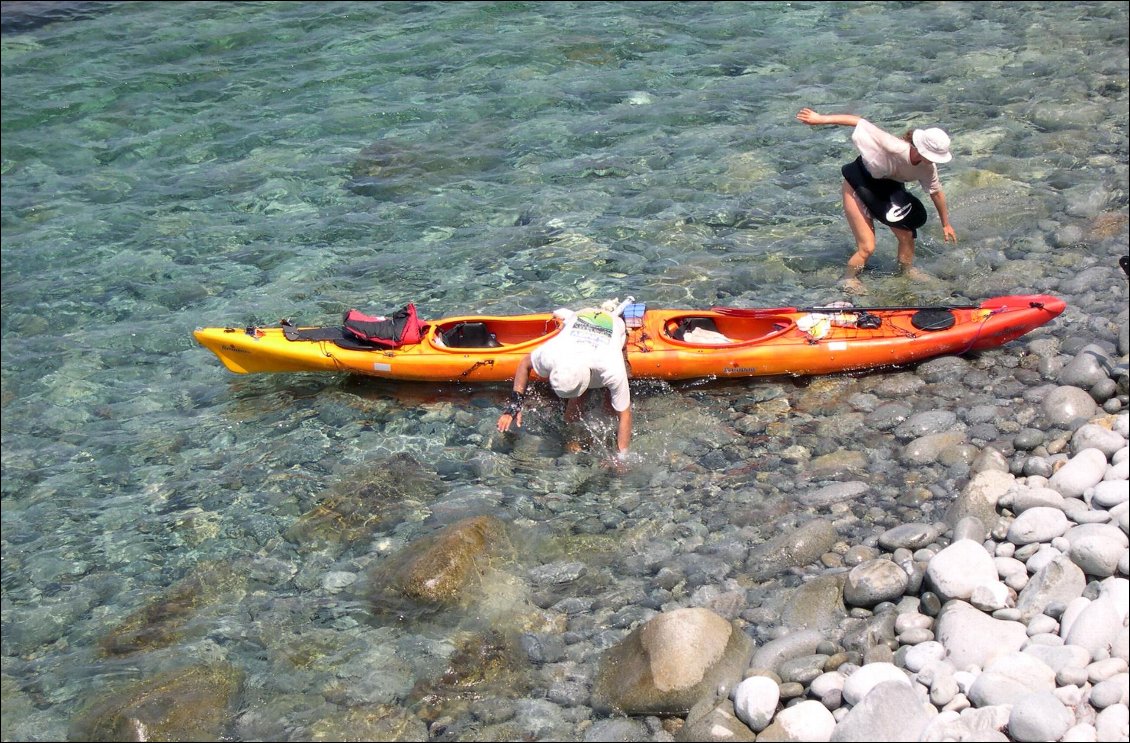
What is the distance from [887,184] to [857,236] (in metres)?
0.56

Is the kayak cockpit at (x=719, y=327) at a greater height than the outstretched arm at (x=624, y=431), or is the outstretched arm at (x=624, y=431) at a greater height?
the kayak cockpit at (x=719, y=327)

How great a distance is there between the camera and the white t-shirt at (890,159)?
880 cm

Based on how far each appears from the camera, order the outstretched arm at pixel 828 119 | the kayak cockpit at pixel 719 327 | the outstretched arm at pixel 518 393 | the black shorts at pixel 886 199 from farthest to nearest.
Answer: the black shorts at pixel 886 199
the outstretched arm at pixel 828 119
the kayak cockpit at pixel 719 327
the outstretched arm at pixel 518 393

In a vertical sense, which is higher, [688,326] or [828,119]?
[828,119]

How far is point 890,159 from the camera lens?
8.94 metres

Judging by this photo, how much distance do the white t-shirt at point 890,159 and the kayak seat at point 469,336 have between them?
355cm

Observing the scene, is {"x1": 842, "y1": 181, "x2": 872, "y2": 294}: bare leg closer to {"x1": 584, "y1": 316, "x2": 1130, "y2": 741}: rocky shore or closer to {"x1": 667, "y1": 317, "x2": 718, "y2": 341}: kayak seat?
{"x1": 667, "y1": 317, "x2": 718, "y2": 341}: kayak seat

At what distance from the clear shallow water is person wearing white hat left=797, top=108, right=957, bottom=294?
0.32 meters

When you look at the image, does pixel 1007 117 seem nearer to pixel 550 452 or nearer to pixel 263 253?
pixel 550 452

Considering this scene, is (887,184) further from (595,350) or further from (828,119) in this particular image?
(595,350)

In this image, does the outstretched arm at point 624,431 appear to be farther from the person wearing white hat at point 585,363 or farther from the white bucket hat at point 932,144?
the white bucket hat at point 932,144

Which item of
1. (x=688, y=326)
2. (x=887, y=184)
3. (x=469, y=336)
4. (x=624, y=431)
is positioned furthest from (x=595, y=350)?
(x=887, y=184)

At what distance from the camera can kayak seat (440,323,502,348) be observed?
8.83 m

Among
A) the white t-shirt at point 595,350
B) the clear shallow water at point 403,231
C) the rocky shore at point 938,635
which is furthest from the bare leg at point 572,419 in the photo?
the rocky shore at point 938,635
